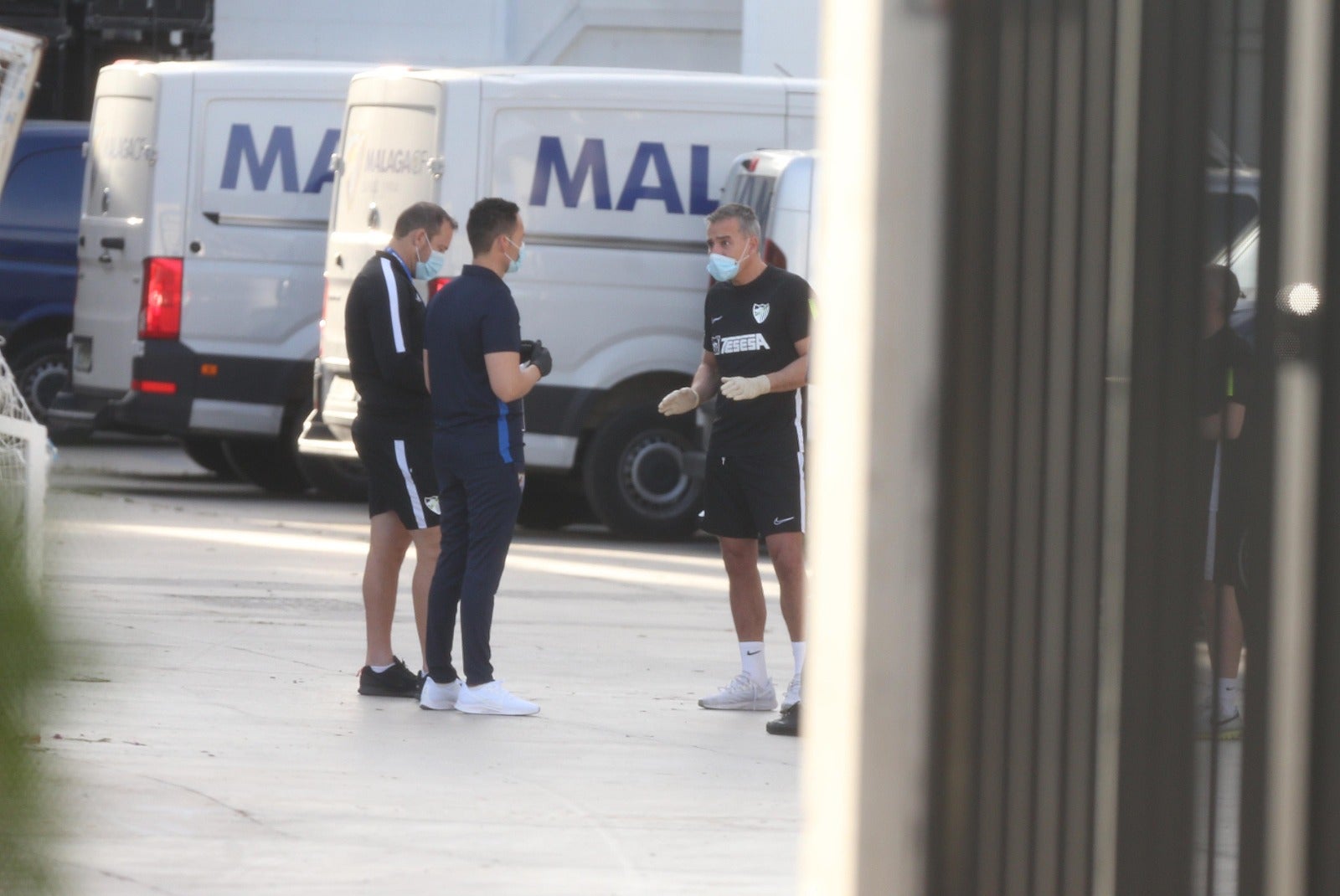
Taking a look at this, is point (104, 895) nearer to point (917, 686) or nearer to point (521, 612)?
point (917, 686)

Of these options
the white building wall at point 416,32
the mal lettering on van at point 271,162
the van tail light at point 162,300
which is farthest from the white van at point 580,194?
the white building wall at point 416,32

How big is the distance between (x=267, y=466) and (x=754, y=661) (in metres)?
8.18

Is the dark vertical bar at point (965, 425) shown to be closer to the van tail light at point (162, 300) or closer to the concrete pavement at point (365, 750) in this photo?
the concrete pavement at point (365, 750)

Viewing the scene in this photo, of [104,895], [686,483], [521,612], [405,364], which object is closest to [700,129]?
[686,483]

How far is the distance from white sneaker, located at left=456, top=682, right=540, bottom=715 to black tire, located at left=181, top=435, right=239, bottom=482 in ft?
26.6

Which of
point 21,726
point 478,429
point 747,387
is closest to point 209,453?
point 478,429

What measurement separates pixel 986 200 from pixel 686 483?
10385 millimetres

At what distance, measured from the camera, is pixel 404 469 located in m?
7.28

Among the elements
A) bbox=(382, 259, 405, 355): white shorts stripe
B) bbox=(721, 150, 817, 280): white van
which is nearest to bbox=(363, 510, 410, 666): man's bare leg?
bbox=(382, 259, 405, 355): white shorts stripe

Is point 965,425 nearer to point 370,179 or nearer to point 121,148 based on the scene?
point 370,179

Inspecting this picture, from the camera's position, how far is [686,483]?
1255cm

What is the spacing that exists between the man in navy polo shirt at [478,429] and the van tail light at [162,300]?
645 centimetres

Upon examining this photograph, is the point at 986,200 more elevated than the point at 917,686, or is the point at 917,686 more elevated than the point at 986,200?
the point at 986,200

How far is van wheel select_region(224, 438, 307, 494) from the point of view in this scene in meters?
14.8
